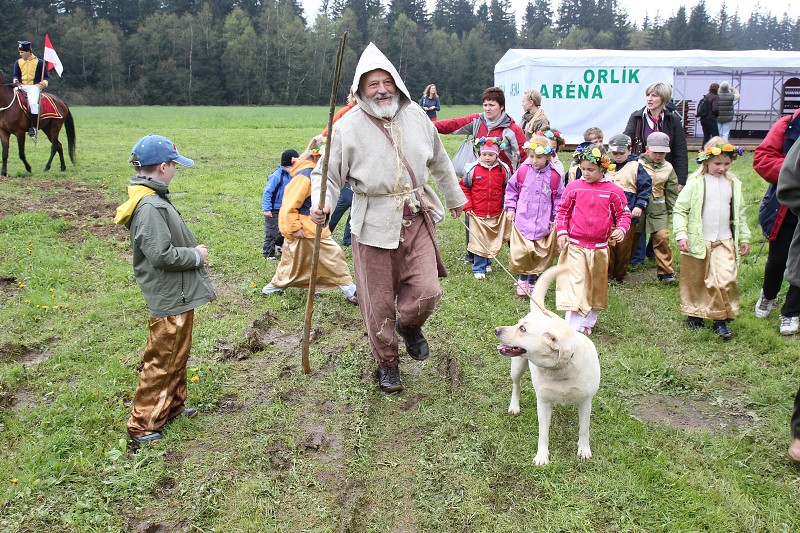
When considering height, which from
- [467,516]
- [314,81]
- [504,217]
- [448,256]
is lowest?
[467,516]

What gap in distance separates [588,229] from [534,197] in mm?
1221

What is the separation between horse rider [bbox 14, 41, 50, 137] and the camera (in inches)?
561

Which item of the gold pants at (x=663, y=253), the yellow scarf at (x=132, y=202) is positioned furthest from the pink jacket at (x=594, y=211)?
the yellow scarf at (x=132, y=202)

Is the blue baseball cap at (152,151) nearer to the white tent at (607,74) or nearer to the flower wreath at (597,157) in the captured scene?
the flower wreath at (597,157)

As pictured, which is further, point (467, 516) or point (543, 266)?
point (543, 266)

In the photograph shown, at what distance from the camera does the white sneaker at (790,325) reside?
235 inches

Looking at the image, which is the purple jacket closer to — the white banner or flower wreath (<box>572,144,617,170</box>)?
flower wreath (<box>572,144,617,170</box>)

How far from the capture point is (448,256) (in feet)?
29.9

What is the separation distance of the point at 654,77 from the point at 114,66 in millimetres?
57527

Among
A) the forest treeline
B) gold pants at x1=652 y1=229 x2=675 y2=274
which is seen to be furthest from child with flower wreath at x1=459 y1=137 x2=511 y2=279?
the forest treeline

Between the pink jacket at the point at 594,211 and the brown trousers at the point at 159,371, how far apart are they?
12.3ft

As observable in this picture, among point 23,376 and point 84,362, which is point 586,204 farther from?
point 23,376

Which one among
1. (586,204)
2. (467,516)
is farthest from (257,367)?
(586,204)

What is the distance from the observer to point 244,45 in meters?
66.9
